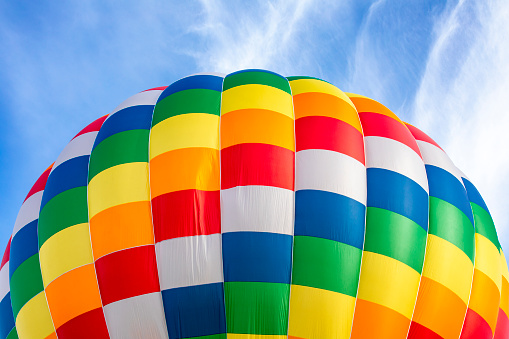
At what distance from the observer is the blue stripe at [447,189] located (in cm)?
526

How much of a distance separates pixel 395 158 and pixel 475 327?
5.32 feet

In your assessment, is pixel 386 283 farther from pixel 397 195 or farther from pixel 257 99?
pixel 257 99

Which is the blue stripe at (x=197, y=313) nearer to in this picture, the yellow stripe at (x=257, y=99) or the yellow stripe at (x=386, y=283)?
the yellow stripe at (x=386, y=283)

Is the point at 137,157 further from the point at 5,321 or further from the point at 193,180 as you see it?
the point at 5,321

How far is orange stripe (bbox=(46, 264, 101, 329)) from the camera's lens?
4.59m

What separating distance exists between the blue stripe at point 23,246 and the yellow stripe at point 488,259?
160 inches

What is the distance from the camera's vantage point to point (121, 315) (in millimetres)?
4426

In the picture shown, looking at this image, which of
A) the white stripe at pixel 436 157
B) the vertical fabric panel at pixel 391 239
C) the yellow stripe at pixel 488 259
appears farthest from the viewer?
the white stripe at pixel 436 157

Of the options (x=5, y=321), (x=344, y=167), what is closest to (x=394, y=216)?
(x=344, y=167)

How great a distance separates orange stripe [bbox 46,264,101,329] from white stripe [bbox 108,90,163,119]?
5.88 feet

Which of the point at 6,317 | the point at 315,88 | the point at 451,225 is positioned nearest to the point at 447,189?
the point at 451,225

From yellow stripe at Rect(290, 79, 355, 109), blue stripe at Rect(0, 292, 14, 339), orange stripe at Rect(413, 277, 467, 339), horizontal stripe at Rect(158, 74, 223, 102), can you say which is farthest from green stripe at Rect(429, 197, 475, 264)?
blue stripe at Rect(0, 292, 14, 339)

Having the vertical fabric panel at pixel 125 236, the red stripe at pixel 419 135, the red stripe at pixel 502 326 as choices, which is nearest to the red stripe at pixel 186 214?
the vertical fabric panel at pixel 125 236

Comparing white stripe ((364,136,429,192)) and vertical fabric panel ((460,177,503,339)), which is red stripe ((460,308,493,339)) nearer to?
vertical fabric panel ((460,177,503,339))
